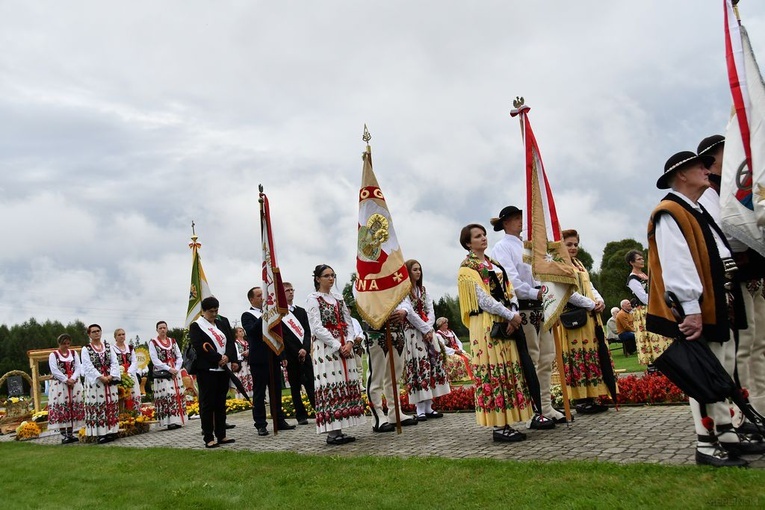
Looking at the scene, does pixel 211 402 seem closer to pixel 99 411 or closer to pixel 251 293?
pixel 251 293

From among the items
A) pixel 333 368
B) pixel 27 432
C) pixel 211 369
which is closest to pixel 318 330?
pixel 333 368

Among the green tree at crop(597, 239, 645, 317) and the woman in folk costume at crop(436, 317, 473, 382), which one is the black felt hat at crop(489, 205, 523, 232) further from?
the green tree at crop(597, 239, 645, 317)

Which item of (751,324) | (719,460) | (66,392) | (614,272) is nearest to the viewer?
(719,460)

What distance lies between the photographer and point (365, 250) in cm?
842

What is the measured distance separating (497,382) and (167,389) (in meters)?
9.01

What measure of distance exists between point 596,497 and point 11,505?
5363 millimetres

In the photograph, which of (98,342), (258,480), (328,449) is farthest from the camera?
(98,342)

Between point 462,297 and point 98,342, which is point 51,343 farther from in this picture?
point 462,297

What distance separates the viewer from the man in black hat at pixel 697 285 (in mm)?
4211

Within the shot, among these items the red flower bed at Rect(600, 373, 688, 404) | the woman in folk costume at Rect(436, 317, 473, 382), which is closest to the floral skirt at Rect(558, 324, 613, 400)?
the red flower bed at Rect(600, 373, 688, 404)

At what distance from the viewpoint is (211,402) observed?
8.82 metres

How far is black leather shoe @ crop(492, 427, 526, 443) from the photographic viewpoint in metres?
6.39

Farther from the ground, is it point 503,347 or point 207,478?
point 503,347

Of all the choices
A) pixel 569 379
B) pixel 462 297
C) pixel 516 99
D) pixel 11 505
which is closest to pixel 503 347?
pixel 462 297
